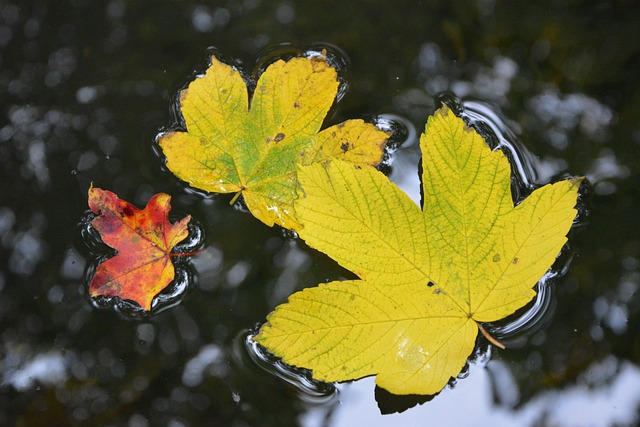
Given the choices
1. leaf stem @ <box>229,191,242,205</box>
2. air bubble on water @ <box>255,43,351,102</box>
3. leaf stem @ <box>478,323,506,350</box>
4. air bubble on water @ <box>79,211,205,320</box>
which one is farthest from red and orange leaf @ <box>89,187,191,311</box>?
leaf stem @ <box>478,323,506,350</box>

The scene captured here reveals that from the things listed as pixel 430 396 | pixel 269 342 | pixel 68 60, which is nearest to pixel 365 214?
pixel 269 342

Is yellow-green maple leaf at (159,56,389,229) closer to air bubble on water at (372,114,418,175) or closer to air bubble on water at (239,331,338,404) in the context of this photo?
air bubble on water at (372,114,418,175)

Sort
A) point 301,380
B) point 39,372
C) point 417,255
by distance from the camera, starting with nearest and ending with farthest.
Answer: point 417,255 < point 301,380 < point 39,372

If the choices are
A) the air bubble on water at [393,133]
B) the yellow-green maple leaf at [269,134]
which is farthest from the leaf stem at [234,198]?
the air bubble on water at [393,133]

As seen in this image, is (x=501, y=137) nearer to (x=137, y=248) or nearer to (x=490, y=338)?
(x=490, y=338)

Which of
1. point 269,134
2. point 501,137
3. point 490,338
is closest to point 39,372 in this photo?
point 269,134

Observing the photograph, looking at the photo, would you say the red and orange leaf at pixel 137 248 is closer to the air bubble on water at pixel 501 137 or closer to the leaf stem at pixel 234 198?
the leaf stem at pixel 234 198

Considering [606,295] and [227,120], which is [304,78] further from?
[606,295]
